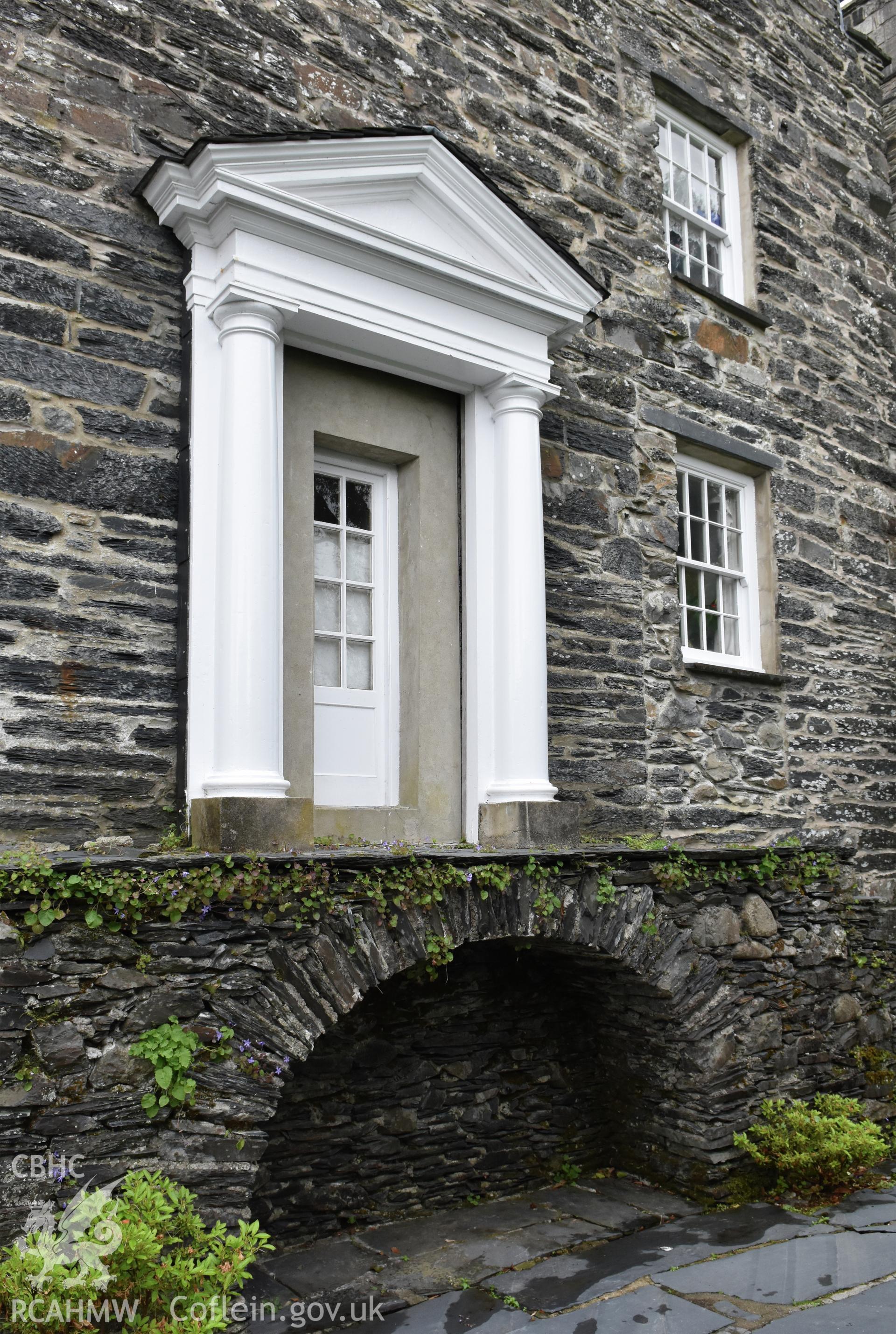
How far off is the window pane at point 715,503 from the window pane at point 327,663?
3.55 metres

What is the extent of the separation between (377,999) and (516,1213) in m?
1.29

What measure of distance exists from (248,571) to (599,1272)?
343cm

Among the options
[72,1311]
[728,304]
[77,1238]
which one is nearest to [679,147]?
[728,304]

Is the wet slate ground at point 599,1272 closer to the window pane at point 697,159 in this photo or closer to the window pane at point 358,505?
the window pane at point 358,505

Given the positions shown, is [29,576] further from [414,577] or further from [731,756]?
[731,756]

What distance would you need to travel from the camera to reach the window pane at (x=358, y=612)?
5.89m

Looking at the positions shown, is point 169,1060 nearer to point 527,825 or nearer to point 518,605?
point 527,825

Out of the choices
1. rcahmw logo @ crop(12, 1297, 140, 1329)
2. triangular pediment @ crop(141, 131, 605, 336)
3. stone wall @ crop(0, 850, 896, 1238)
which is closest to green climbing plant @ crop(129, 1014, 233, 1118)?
stone wall @ crop(0, 850, 896, 1238)

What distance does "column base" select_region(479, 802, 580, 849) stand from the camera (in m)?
5.67

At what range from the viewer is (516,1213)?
→ 557 cm

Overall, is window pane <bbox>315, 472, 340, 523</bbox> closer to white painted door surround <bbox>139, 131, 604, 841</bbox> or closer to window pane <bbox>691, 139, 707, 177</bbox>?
white painted door surround <bbox>139, 131, 604, 841</bbox>

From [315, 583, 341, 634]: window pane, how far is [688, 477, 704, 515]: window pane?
3.25 metres

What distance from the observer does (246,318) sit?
5129mm

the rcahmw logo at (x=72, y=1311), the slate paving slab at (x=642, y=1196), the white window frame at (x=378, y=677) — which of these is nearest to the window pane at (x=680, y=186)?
the white window frame at (x=378, y=677)
